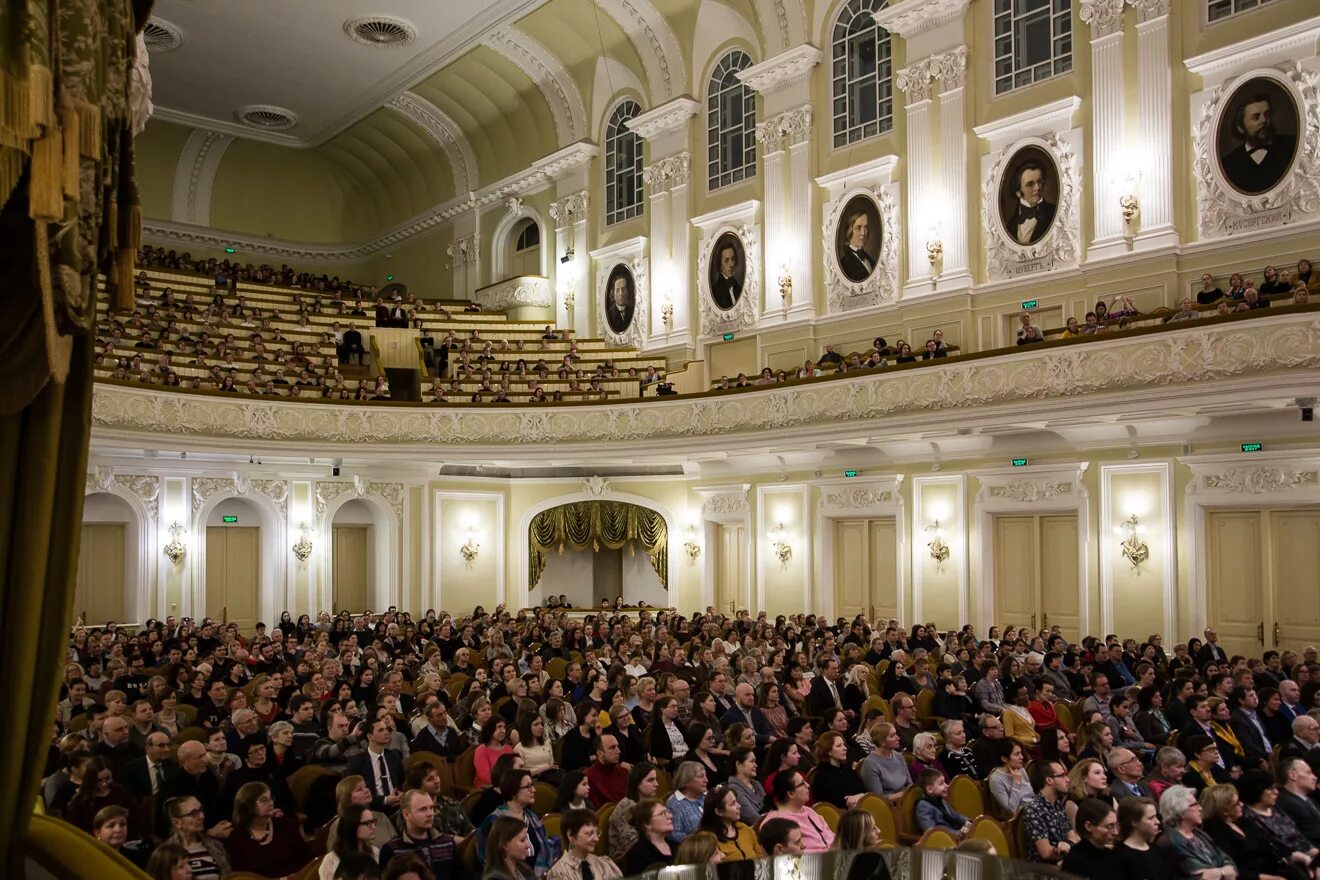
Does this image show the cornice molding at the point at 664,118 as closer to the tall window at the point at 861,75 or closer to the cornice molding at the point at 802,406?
the tall window at the point at 861,75

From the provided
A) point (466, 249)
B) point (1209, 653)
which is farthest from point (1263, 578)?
point (466, 249)

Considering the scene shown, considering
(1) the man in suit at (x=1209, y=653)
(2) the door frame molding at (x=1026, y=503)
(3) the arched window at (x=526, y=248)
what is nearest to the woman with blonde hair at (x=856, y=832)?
(1) the man in suit at (x=1209, y=653)

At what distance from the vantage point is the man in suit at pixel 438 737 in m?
7.75

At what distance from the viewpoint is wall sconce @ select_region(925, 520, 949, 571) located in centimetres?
1745

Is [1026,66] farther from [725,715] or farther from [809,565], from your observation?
[725,715]

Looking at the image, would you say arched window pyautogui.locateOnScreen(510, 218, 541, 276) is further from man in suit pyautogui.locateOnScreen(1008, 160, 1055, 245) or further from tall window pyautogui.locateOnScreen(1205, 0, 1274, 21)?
tall window pyautogui.locateOnScreen(1205, 0, 1274, 21)

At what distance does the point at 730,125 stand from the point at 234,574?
525 inches

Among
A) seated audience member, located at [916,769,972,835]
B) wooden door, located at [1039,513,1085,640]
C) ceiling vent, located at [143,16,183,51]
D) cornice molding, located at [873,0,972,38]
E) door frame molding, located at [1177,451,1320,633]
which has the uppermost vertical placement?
ceiling vent, located at [143,16,183,51]

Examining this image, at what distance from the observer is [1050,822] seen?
576 cm

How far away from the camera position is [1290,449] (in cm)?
1352

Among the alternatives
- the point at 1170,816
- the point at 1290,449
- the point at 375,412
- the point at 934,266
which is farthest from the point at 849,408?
the point at 1170,816

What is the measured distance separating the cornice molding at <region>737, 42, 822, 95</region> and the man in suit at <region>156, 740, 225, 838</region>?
57.8ft

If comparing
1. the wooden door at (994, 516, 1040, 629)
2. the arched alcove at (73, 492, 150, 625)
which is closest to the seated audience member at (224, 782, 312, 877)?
the wooden door at (994, 516, 1040, 629)

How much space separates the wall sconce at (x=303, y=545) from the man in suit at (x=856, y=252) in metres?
11.3
